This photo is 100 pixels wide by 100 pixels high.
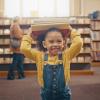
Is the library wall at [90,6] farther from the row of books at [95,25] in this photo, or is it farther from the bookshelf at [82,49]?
the bookshelf at [82,49]

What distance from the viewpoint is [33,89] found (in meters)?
5.62

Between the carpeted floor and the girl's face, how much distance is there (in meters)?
2.68

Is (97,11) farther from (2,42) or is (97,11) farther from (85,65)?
(2,42)

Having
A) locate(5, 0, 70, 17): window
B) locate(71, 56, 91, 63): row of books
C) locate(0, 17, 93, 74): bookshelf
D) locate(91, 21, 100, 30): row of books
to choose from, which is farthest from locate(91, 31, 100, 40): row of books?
locate(71, 56, 91, 63): row of books

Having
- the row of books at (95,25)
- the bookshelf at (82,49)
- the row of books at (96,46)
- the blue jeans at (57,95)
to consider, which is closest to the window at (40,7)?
the row of books at (95,25)

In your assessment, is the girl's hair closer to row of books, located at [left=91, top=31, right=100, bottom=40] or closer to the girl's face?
the girl's face

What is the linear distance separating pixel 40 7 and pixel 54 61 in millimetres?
8438

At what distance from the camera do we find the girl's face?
226cm

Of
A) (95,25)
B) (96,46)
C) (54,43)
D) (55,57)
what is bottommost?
(96,46)

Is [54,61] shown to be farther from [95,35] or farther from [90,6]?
[90,6]

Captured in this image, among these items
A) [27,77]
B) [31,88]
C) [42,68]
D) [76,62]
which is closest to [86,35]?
[76,62]

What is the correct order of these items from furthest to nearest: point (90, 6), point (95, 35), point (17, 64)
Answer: point (90, 6)
point (95, 35)
point (17, 64)

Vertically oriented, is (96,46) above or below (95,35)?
below

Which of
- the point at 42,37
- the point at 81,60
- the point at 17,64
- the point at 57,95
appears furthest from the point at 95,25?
the point at 57,95
